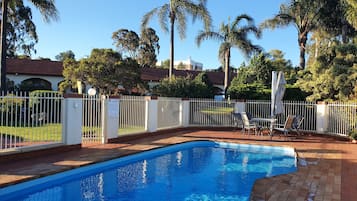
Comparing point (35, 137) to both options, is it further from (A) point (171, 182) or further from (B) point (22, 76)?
(B) point (22, 76)

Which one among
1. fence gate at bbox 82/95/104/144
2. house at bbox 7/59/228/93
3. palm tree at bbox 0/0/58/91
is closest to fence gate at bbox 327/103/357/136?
fence gate at bbox 82/95/104/144

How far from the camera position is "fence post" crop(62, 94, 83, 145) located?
9.65 meters

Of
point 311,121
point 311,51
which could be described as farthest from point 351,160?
point 311,51

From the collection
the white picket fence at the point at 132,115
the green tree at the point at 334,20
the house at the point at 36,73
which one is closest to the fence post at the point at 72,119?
the white picket fence at the point at 132,115

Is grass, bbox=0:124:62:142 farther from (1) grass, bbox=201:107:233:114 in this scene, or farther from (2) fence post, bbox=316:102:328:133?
(2) fence post, bbox=316:102:328:133

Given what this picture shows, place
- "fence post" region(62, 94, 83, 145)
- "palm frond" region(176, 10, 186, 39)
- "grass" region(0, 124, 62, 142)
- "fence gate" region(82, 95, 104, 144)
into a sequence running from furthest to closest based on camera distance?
"palm frond" region(176, 10, 186, 39), "fence gate" region(82, 95, 104, 144), "fence post" region(62, 94, 83, 145), "grass" region(0, 124, 62, 142)

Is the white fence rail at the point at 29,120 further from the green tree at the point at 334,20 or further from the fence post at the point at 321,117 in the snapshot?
the green tree at the point at 334,20

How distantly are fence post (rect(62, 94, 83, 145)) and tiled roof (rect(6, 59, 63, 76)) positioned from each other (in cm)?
2273

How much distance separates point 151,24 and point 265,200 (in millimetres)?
17577

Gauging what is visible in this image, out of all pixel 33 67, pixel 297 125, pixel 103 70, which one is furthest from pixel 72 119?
pixel 33 67

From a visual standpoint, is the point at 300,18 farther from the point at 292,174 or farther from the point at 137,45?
the point at 137,45

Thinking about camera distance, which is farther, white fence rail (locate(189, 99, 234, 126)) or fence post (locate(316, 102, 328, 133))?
white fence rail (locate(189, 99, 234, 126))

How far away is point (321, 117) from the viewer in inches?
581

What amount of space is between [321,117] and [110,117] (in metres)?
9.65
